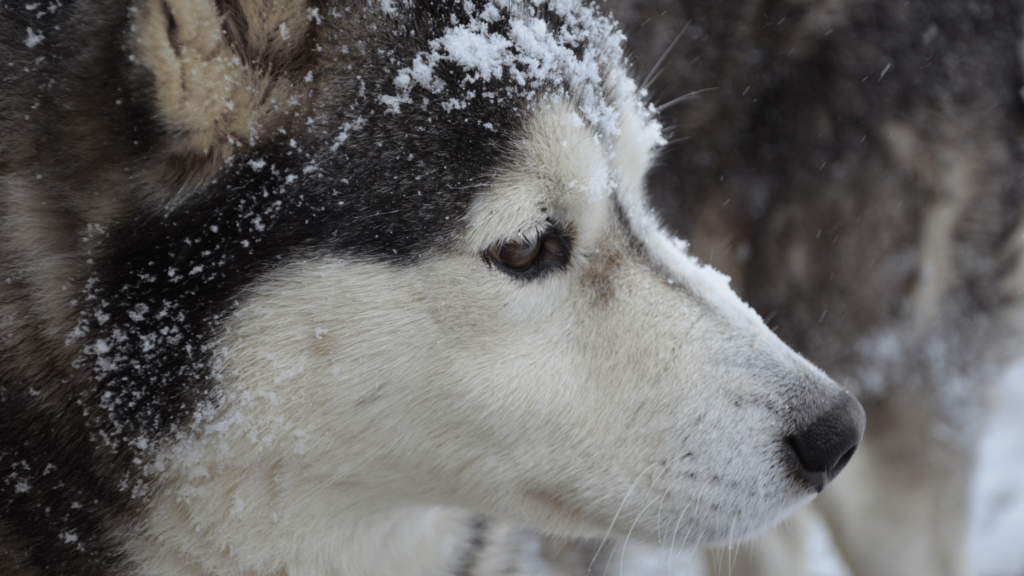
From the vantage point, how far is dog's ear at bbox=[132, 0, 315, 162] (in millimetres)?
1326

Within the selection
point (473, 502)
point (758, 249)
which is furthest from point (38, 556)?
point (758, 249)

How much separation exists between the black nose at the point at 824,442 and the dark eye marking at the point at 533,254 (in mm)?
630

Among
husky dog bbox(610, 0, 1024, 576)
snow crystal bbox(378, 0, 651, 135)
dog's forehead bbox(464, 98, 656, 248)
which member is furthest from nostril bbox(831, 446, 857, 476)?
husky dog bbox(610, 0, 1024, 576)

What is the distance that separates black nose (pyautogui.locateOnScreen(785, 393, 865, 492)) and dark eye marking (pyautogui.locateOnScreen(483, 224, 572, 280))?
2.07ft

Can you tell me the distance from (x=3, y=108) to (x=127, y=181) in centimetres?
27

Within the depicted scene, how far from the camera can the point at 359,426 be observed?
155 cm

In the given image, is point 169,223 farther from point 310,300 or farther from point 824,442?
point 824,442

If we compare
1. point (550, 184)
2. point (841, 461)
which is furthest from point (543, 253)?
point (841, 461)

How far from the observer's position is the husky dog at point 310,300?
1.43 meters

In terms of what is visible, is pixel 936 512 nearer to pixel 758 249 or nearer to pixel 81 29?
pixel 758 249

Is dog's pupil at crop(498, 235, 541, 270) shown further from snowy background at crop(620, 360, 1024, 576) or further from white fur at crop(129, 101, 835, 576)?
snowy background at crop(620, 360, 1024, 576)

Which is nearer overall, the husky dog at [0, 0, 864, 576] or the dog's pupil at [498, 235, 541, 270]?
the husky dog at [0, 0, 864, 576]

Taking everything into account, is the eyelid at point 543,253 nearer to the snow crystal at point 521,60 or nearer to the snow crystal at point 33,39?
the snow crystal at point 521,60

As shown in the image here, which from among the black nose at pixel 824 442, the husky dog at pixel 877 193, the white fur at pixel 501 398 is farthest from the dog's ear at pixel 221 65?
the husky dog at pixel 877 193
